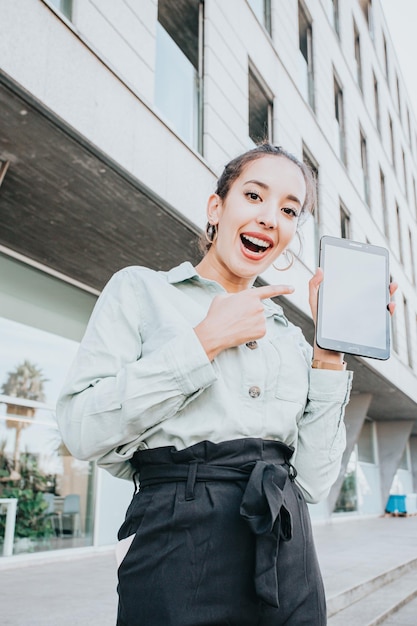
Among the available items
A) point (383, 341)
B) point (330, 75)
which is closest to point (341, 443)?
point (383, 341)

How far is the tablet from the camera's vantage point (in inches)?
55.4

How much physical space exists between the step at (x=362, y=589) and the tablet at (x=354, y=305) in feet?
13.4

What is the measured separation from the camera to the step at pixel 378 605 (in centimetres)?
496

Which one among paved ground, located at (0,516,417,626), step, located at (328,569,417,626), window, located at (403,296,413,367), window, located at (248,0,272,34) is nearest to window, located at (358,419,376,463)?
window, located at (403,296,413,367)

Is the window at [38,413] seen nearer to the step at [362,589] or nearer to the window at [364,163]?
the step at [362,589]

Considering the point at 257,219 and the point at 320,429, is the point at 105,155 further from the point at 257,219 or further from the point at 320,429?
the point at 320,429

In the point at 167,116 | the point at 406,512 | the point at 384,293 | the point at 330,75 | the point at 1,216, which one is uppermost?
the point at 330,75

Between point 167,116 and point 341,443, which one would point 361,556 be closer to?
point 167,116

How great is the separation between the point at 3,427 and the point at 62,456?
0.99 m

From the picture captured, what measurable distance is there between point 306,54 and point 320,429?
1278 cm

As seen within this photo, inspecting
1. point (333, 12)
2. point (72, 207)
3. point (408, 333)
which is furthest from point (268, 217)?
point (408, 333)

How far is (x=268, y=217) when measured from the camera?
1392 mm

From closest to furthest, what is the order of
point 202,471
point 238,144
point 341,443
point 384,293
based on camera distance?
1. point 202,471
2. point 341,443
3. point 384,293
4. point 238,144

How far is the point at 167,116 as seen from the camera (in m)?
6.53
